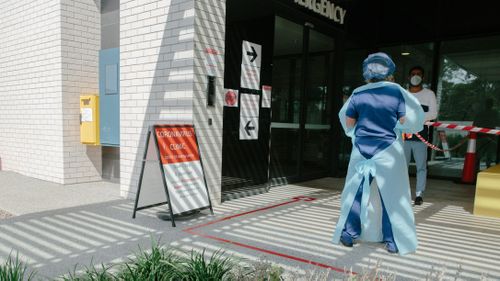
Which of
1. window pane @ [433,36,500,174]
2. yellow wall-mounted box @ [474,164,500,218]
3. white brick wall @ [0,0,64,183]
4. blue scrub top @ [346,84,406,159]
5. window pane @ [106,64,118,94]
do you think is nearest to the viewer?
blue scrub top @ [346,84,406,159]

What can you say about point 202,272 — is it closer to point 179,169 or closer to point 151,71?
point 179,169

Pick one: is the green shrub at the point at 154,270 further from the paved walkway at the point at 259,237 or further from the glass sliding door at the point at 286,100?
the glass sliding door at the point at 286,100

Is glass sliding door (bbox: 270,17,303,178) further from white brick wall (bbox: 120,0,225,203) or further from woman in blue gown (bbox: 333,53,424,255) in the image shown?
woman in blue gown (bbox: 333,53,424,255)

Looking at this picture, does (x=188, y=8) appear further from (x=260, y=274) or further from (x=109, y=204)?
(x=260, y=274)

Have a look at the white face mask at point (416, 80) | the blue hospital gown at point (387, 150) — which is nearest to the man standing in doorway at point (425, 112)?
the white face mask at point (416, 80)

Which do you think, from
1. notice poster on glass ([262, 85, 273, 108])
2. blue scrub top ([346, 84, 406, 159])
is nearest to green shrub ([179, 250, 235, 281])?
blue scrub top ([346, 84, 406, 159])

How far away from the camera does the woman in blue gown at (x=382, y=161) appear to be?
3047 millimetres

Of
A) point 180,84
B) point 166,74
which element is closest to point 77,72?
point 166,74

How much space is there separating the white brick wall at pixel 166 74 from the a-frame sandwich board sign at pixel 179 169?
0.32 m

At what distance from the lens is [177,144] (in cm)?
381

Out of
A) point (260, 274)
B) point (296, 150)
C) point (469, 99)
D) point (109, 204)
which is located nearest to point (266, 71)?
point (296, 150)

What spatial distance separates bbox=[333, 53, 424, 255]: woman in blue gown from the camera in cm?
305

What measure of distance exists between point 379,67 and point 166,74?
8.34ft

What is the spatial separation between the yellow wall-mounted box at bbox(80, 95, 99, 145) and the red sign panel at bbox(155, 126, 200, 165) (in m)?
2.38
